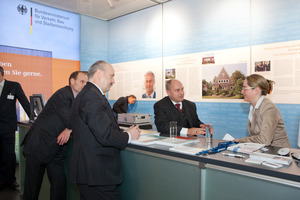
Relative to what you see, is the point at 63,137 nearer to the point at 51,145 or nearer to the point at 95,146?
the point at 51,145

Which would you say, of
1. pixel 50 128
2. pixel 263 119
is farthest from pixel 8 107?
pixel 263 119

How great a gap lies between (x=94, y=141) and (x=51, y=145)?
954 millimetres

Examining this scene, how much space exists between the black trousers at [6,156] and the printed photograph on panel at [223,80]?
3588mm

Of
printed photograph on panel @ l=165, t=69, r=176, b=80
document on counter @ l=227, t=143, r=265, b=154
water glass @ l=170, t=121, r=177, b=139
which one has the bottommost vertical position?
document on counter @ l=227, t=143, r=265, b=154

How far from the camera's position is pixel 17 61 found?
18.1 ft

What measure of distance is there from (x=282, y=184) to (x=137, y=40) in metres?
5.55

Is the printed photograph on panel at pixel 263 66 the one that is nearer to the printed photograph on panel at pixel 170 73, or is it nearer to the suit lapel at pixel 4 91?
the printed photograph on panel at pixel 170 73

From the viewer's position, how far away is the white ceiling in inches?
231

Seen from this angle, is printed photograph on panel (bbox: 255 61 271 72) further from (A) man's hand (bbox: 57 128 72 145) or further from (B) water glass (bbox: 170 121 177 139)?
(A) man's hand (bbox: 57 128 72 145)

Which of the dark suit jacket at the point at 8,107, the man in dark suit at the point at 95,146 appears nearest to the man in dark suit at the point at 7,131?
the dark suit jacket at the point at 8,107

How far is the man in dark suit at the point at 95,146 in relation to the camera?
5.70 ft

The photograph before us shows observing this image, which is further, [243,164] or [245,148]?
[245,148]

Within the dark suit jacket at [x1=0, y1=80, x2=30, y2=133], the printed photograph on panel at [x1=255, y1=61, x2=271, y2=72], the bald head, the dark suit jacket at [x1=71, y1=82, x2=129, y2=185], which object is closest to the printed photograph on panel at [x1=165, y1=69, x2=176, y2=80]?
the printed photograph on panel at [x1=255, y1=61, x2=271, y2=72]

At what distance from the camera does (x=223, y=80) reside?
4691mm
